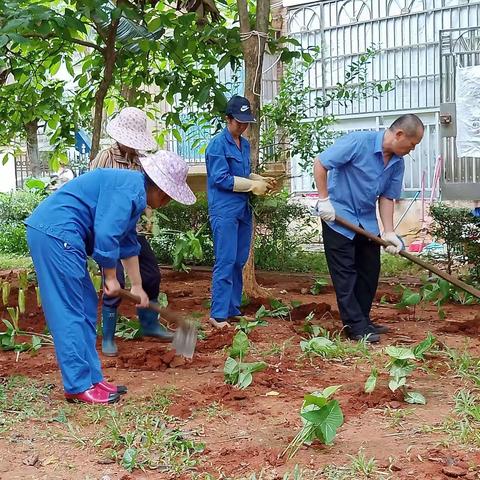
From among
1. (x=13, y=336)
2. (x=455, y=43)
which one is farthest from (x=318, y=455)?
(x=455, y=43)

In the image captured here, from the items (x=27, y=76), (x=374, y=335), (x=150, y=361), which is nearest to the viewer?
(x=150, y=361)

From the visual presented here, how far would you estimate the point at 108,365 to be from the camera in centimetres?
477

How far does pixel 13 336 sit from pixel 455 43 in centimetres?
675

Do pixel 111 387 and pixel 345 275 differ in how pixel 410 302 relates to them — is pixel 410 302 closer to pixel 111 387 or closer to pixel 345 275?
pixel 345 275

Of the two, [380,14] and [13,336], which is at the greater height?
[380,14]

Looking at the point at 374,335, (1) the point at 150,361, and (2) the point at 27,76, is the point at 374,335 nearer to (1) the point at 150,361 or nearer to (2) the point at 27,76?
(1) the point at 150,361

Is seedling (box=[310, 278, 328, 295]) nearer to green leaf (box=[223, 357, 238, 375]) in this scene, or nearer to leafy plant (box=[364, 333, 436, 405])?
green leaf (box=[223, 357, 238, 375])

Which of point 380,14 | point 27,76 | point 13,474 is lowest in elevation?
point 13,474

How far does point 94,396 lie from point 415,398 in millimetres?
1594

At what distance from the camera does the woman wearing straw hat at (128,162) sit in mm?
4801

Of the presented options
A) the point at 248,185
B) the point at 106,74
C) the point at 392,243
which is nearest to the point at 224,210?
the point at 248,185

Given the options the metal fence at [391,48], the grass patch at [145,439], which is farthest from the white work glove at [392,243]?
the metal fence at [391,48]

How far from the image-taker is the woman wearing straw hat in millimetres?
4801

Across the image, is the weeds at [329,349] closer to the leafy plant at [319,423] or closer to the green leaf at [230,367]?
the green leaf at [230,367]
